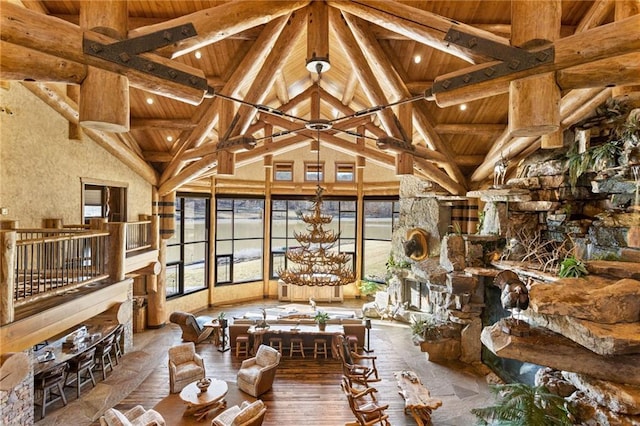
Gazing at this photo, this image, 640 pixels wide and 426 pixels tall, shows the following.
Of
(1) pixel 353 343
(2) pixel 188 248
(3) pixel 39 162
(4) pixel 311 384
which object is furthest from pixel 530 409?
(2) pixel 188 248

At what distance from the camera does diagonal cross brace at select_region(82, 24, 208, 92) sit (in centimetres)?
292

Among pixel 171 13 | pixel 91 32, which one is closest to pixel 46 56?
pixel 91 32

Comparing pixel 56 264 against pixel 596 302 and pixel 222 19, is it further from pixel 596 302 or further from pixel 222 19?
pixel 596 302

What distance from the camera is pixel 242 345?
9.02 meters

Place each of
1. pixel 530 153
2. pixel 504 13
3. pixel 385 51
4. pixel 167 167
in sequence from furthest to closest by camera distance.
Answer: pixel 167 167 < pixel 530 153 < pixel 385 51 < pixel 504 13

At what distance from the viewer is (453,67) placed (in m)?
6.62

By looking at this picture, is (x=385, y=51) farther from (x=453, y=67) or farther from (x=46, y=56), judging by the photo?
(x=46, y=56)

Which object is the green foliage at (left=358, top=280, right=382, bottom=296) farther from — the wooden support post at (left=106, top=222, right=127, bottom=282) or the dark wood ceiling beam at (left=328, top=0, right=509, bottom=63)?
the dark wood ceiling beam at (left=328, top=0, right=509, bottom=63)

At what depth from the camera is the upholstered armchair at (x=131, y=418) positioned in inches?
184

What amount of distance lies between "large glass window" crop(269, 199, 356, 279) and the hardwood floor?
16.7 ft

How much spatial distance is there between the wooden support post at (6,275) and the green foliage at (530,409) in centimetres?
596

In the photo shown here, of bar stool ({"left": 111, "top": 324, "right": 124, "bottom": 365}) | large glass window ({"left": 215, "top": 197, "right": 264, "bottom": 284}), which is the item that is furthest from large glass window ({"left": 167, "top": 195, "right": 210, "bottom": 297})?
bar stool ({"left": 111, "top": 324, "right": 124, "bottom": 365})

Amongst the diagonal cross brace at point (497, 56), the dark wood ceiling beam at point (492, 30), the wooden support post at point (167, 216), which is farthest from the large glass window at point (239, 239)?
the diagonal cross brace at point (497, 56)

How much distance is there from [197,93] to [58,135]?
5.29 m
